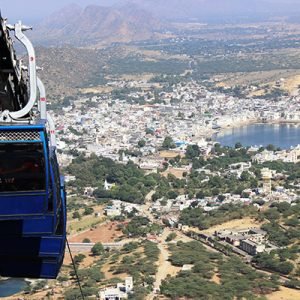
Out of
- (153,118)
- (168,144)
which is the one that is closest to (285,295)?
(168,144)

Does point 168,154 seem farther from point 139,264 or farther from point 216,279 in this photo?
point 216,279

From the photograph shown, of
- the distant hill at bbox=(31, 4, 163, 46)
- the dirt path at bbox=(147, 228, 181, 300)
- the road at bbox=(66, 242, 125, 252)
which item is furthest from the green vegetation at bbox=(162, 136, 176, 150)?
the distant hill at bbox=(31, 4, 163, 46)

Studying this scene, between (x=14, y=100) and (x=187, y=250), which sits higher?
(x=14, y=100)

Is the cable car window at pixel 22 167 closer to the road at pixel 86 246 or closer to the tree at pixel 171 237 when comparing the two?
the road at pixel 86 246

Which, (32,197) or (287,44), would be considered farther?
(287,44)

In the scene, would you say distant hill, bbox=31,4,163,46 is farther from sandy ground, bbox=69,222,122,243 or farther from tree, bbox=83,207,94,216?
sandy ground, bbox=69,222,122,243

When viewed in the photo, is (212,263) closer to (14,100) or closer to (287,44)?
(14,100)

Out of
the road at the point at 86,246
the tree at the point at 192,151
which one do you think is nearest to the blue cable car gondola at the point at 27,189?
the road at the point at 86,246

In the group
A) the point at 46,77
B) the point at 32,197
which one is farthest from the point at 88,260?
the point at 46,77
